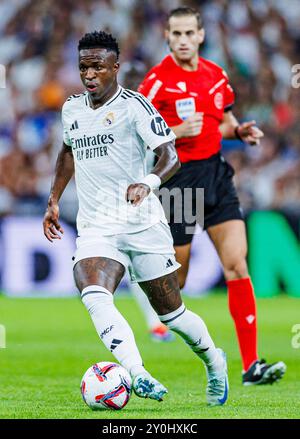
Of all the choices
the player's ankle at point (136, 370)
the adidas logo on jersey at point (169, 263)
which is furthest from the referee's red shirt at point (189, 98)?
the player's ankle at point (136, 370)

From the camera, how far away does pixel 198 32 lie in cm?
826

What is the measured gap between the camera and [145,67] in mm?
17641

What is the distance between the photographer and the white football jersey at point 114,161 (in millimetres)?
5906

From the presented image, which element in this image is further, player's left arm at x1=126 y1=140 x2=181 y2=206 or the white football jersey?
the white football jersey

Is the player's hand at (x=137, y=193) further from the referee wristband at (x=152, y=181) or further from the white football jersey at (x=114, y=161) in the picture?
the white football jersey at (x=114, y=161)

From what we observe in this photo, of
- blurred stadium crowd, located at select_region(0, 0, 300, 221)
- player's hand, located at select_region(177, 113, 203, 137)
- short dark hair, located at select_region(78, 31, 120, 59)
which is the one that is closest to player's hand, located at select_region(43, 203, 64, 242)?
short dark hair, located at select_region(78, 31, 120, 59)

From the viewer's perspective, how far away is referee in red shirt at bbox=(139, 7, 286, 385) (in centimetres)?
780

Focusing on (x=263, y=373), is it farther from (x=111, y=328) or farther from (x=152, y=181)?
(x=152, y=181)

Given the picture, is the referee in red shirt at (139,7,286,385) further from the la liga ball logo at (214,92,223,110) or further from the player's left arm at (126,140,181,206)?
the player's left arm at (126,140,181,206)

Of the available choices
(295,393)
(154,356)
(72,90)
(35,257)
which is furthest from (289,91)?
(295,393)

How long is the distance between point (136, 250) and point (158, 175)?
49 centimetres

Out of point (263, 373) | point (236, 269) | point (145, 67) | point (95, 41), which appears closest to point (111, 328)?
point (95, 41)

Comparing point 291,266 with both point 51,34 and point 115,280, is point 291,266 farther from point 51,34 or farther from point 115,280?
point 115,280

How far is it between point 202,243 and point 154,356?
5.82 meters
